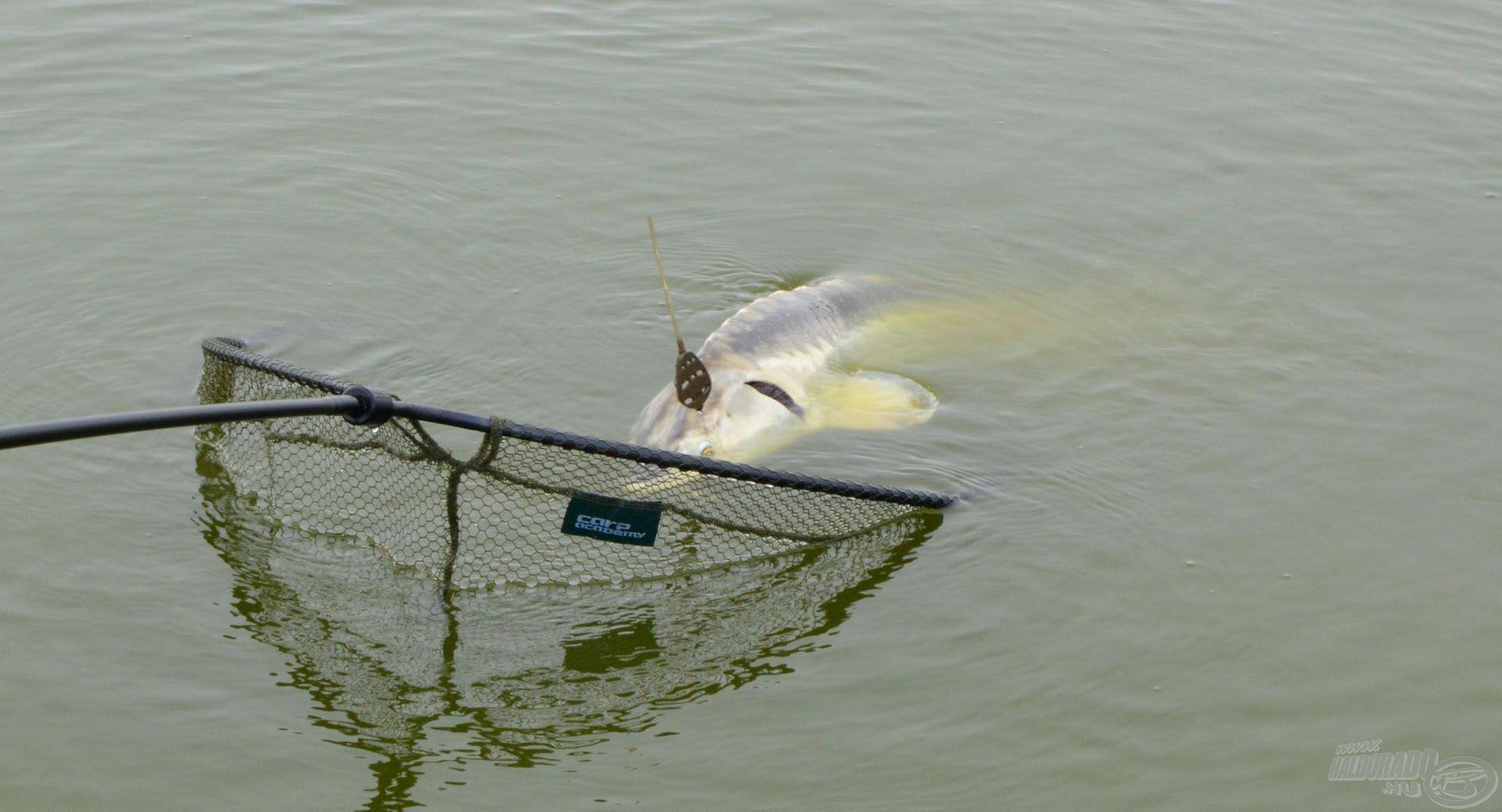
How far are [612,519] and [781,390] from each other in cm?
178

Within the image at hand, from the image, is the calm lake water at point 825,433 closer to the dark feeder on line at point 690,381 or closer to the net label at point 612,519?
the net label at point 612,519

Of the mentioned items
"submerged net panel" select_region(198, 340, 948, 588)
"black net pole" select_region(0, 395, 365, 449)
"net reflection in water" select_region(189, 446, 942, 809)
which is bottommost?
"net reflection in water" select_region(189, 446, 942, 809)

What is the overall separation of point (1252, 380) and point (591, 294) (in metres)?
3.04

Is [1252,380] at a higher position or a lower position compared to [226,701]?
higher

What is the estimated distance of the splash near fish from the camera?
5.72 meters

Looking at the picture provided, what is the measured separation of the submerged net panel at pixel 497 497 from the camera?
4570 mm

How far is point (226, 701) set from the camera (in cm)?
441

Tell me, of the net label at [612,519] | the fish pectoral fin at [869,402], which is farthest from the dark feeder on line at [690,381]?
the fish pectoral fin at [869,402]

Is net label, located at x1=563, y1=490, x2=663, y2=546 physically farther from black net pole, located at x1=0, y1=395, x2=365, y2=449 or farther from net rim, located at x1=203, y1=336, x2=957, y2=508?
black net pole, located at x1=0, y1=395, x2=365, y2=449

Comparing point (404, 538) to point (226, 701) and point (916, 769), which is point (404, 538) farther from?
point (916, 769)

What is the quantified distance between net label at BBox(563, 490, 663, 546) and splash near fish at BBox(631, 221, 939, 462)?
793 mm

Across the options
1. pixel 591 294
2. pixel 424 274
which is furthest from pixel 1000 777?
pixel 424 274

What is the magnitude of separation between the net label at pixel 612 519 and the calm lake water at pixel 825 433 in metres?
0.42

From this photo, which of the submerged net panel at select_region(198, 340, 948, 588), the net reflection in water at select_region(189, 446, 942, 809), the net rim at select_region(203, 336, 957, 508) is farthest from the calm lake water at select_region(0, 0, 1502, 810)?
the net rim at select_region(203, 336, 957, 508)
